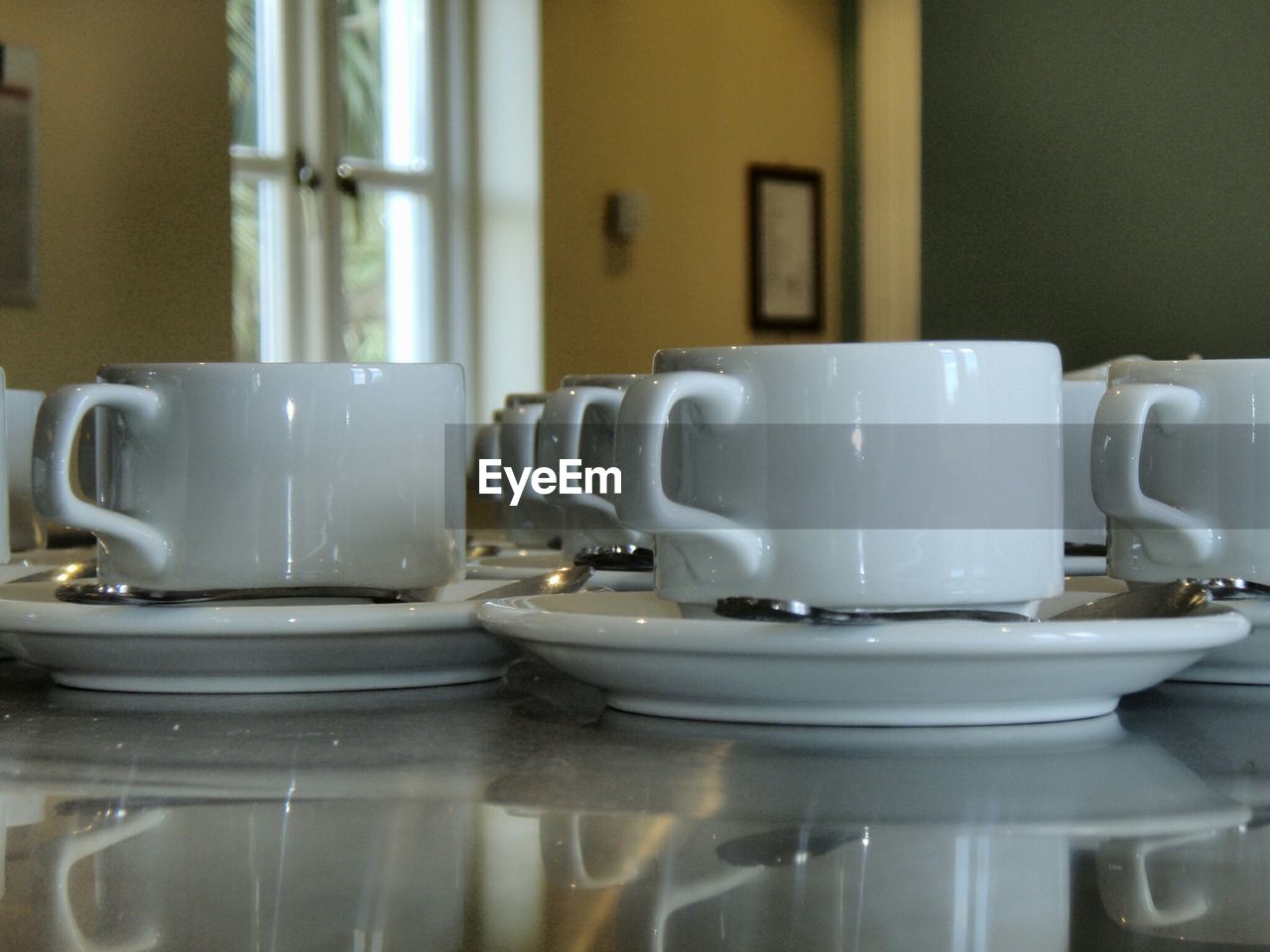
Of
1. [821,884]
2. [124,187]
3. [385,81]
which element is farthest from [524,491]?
[385,81]

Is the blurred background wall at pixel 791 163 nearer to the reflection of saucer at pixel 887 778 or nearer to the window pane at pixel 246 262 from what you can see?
the window pane at pixel 246 262

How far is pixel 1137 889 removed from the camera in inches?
13.2

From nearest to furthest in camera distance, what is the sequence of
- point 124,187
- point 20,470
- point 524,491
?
point 20,470
point 524,491
point 124,187

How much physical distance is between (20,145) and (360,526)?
392cm

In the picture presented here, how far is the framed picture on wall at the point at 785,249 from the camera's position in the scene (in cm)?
611

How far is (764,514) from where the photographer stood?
1.83 feet

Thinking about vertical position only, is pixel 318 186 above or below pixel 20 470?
above

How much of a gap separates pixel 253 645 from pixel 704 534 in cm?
19

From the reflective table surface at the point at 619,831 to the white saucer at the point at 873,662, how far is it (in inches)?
0.4

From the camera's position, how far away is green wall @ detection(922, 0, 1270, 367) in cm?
402

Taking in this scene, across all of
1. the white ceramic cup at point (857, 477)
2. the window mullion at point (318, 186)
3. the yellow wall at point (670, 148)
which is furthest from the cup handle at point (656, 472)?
the yellow wall at point (670, 148)

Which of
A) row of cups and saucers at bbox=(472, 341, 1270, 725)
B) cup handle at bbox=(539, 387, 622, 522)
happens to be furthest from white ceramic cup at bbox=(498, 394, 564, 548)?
row of cups and saucers at bbox=(472, 341, 1270, 725)

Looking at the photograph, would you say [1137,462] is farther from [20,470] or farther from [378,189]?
[378,189]

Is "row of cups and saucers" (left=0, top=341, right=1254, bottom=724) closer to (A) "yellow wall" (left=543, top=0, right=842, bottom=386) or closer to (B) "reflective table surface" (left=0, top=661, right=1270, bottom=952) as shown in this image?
(B) "reflective table surface" (left=0, top=661, right=1270, bottom=952)
